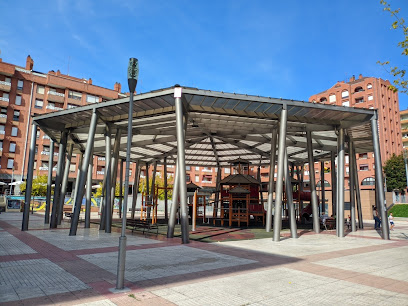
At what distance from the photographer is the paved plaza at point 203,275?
582cm

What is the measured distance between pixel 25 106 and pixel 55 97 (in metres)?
5.70

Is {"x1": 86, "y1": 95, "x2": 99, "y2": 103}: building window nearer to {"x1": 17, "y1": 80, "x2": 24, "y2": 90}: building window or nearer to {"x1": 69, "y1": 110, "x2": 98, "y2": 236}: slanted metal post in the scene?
{"x1": 17, "y1": 80, "x2": 24, "y2": 90}: building window

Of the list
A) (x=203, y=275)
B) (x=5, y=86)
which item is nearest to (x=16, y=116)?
(x=5, y=86)

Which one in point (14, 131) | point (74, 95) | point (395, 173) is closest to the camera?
point (14, 131)

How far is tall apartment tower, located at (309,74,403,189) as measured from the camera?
6475cm

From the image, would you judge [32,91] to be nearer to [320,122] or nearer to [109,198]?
[109,198]

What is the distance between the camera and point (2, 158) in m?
54.8

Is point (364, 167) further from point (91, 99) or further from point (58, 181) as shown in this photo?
point (58, 181)

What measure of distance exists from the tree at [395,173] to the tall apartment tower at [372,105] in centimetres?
290

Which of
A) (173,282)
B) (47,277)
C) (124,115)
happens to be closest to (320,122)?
(124,115)

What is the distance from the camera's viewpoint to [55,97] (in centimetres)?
6106

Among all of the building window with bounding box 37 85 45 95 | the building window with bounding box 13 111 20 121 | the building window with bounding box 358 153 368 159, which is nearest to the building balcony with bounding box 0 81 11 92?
the building window with bounding box 13 111 20 121

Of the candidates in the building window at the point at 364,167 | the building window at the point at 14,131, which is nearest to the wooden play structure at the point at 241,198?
the building window at the point at 14,131

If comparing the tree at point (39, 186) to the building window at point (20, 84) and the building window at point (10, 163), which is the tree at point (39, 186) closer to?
the building window at point (10, 163)
